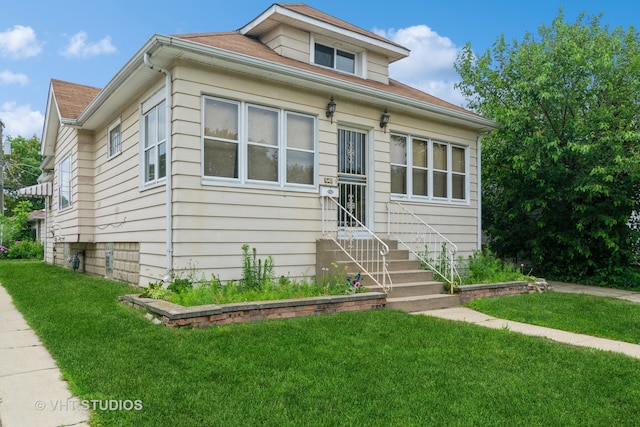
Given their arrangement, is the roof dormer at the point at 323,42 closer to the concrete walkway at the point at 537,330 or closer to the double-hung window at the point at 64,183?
the concrete walkway at the point at 537,330

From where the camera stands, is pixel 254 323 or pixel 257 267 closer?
pixel 254 323

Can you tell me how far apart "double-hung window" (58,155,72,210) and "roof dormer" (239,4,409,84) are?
566 cm

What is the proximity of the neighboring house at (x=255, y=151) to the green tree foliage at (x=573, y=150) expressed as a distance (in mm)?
1288

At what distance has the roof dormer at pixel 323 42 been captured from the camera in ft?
28.5

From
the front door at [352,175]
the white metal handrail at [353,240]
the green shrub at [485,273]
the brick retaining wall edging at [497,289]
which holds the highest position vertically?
the front door at [352,175]

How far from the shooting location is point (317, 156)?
24.7ft

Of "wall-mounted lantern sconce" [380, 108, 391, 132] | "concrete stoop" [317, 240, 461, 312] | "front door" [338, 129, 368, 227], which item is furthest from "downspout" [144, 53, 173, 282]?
"wall-mounted lantern sconce" [380, 108, 391, 132]

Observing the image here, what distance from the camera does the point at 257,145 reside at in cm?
695

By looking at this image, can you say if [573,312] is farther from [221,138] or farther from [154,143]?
[154,143]

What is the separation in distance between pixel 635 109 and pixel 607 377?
8.53 metres

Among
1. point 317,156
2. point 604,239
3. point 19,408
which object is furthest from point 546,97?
point 19,408

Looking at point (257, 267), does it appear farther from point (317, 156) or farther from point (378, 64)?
point (378, 64)

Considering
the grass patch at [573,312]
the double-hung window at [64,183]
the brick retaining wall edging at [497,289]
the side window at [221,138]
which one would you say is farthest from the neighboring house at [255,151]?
the grass patch at [573,312]

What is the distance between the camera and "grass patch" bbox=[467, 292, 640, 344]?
17.3 feet
